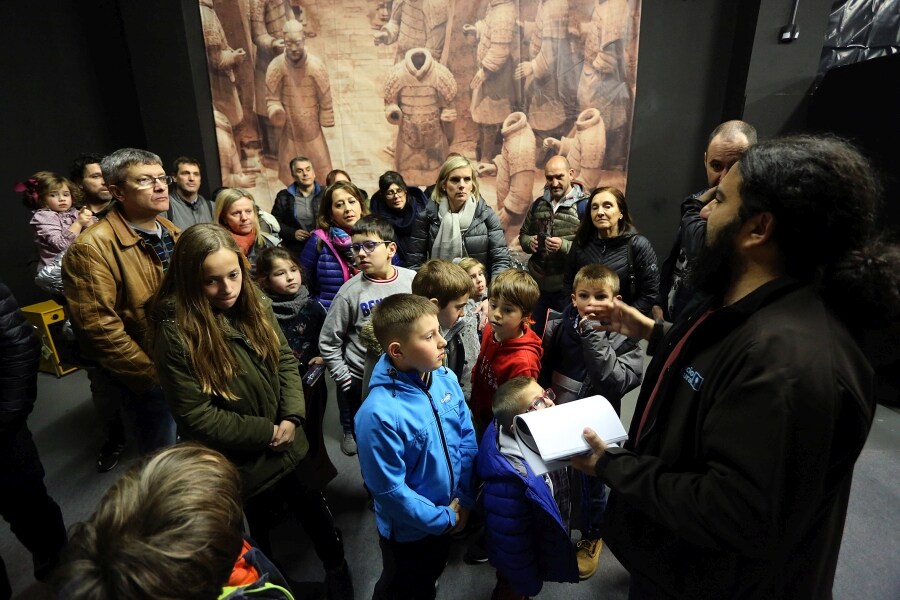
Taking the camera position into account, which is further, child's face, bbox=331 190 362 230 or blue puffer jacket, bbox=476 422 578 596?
child's face, bbox=331 190 362 230

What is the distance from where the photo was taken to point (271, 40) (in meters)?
5.03

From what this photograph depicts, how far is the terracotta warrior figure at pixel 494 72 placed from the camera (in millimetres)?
4797

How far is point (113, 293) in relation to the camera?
2055 mm

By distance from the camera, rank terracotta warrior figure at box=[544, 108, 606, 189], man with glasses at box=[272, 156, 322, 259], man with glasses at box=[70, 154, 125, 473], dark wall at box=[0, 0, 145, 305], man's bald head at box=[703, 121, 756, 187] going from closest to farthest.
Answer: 1. man's bald head at box=[703, 121, 756, 187]
2. man with glasses at box=[70, 154, 125, 473]
3. dark wall at box=[0, 0, 145, 305]
4. man with glasses at box=[272, 156, 322, 259]
5. terracotta warrior figure at box=[544, 108, 606, 189]

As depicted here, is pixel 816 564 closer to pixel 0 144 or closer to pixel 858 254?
Result: pixel 858 254

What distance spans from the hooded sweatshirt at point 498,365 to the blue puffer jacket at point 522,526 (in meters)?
0.42

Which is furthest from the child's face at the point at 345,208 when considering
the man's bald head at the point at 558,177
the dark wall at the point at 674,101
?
the dark wall at the point at 674,101

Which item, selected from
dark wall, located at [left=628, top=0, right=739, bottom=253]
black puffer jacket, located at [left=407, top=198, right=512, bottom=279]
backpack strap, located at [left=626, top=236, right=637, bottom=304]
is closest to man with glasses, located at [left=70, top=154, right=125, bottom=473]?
black puffer jacket, located at [left=407, top=198, right=512, bottom=279]

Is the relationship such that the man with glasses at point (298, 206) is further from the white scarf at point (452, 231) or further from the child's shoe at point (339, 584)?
the child's shoe at point (339, 584)

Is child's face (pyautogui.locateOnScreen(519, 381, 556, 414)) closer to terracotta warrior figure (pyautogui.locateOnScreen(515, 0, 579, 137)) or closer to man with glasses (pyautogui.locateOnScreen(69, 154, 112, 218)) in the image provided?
man with glasses (pyautogui.locateOnScreen(69, 154, 112, 218))

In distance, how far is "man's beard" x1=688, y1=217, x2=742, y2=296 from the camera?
1.05 metres

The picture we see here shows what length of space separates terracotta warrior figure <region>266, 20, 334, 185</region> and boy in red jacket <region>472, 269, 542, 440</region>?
157 inches

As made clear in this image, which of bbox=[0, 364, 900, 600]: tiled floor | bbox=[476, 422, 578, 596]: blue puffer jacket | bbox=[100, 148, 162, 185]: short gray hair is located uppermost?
bbox=[100, 148, 162, 185]: short gray hair

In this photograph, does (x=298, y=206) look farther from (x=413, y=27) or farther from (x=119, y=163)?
(x=119, y=163)
